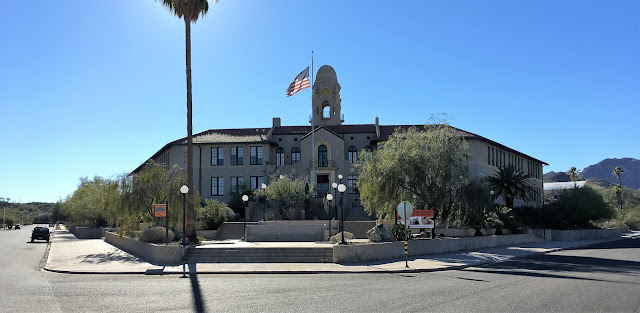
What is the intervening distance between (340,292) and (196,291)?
3.85 meters

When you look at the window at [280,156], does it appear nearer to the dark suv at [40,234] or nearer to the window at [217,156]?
the window at [217,156]

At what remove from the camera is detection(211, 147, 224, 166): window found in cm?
6219

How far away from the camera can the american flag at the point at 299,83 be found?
4372cm

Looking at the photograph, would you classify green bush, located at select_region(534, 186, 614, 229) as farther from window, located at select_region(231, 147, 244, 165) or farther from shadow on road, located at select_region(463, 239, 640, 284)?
window, located at select_region(231, 147, 244, 165)

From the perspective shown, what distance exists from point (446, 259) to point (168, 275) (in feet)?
39.4

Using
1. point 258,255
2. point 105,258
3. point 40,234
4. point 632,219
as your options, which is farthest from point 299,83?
point 632,219

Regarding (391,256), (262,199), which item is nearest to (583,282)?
(391,256)

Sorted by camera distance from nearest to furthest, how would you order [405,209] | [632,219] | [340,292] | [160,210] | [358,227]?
[340,292]
[405,209]
[160,210]
[358,227]
[632,219]

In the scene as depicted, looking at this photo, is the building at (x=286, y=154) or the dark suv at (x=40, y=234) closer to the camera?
the dark suv at (x=40, y=234)

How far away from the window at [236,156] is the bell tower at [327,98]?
11.6 meters

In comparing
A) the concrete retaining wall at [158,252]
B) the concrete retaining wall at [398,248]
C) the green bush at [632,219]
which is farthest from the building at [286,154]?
the concrete retaining wall at [158,252]

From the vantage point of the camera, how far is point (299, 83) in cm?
4409

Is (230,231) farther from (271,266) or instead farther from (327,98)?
(327,98)

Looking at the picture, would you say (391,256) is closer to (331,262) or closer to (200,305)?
(331,262)
